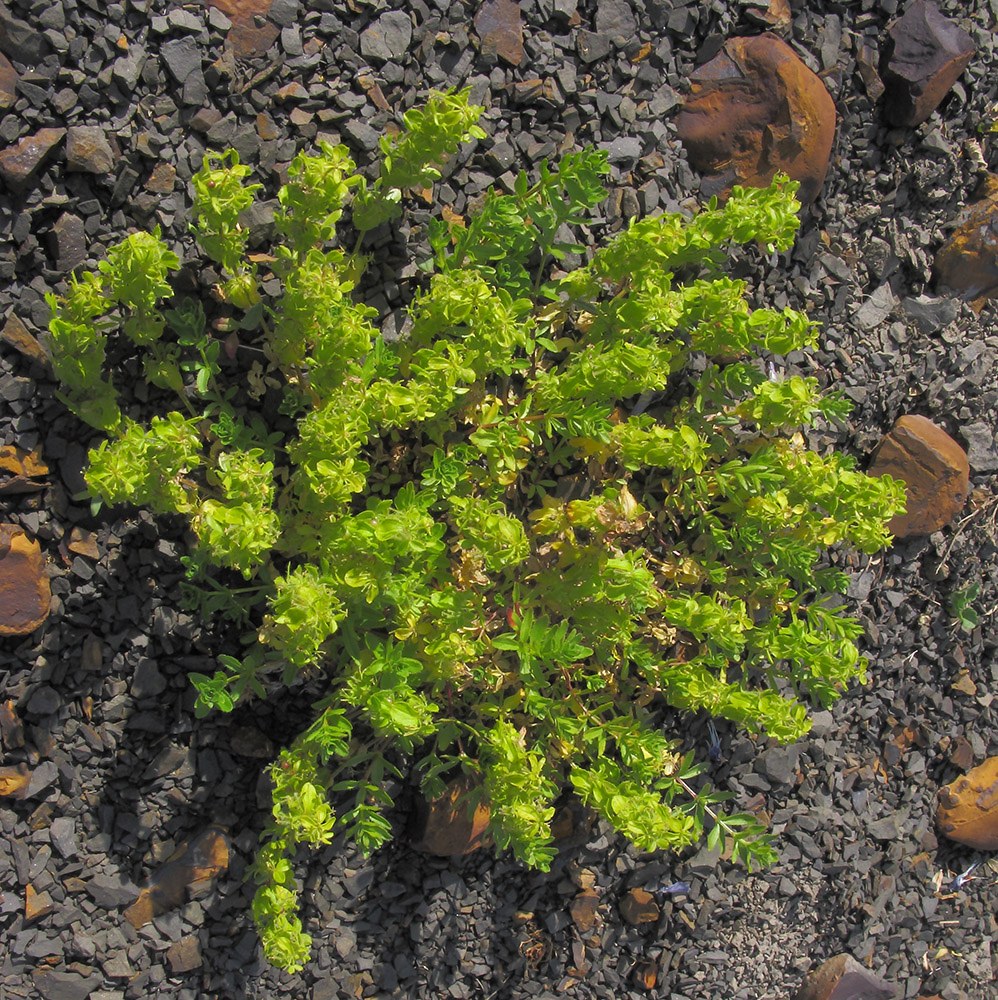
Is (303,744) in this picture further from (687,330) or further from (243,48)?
(243,48)

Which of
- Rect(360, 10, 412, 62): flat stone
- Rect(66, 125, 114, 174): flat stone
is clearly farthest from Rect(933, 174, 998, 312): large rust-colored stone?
Rect(66, 125, 114, 174): flat stone

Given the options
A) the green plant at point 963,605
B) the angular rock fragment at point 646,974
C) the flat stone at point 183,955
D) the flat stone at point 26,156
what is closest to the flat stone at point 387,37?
the flat stone at point 26,156

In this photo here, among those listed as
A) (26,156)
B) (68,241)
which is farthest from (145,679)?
(26,156)

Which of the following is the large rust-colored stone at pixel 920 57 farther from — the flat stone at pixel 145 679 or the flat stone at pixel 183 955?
the flat stone at pixel 183 955

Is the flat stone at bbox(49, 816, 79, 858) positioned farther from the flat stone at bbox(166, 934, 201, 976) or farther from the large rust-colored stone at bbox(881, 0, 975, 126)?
the large rust-colored stone at bbox(881, 0, 975, 126)

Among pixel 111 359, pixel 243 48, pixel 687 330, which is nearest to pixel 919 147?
pixel 687 330

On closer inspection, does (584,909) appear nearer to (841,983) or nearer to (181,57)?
(841,983)
